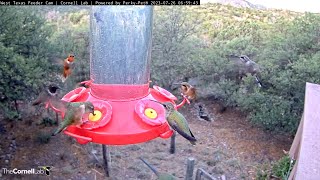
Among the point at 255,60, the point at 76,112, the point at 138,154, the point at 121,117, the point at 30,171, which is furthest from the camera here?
the point at 255,60

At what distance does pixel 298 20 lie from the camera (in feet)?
21.6

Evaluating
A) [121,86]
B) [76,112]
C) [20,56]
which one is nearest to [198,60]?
[20,56]

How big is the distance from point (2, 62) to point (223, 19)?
680cm

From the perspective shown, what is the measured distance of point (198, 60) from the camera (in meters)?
Result: 6.99

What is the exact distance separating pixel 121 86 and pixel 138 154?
3512 millimetres

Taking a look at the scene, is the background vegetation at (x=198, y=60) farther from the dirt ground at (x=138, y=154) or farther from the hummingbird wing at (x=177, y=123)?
the hummingbird wing at (x=177, y=123)

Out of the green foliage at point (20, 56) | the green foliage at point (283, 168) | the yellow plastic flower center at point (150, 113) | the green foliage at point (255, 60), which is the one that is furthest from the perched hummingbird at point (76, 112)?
the green foliage at point (255, 60)

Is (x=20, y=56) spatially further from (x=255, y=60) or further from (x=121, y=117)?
(x=255, y=60)

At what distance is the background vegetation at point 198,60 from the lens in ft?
15.8

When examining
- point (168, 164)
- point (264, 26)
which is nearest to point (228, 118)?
point (168, 164)

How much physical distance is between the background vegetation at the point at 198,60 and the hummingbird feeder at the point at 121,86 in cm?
212

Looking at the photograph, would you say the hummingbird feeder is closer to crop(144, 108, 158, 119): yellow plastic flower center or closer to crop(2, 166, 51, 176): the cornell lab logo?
crop(144, 108, 158, 119): yellow plastic flower center

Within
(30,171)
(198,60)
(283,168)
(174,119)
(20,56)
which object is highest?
(174,119)

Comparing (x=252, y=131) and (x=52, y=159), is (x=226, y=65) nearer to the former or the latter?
(x=252, y=131)
